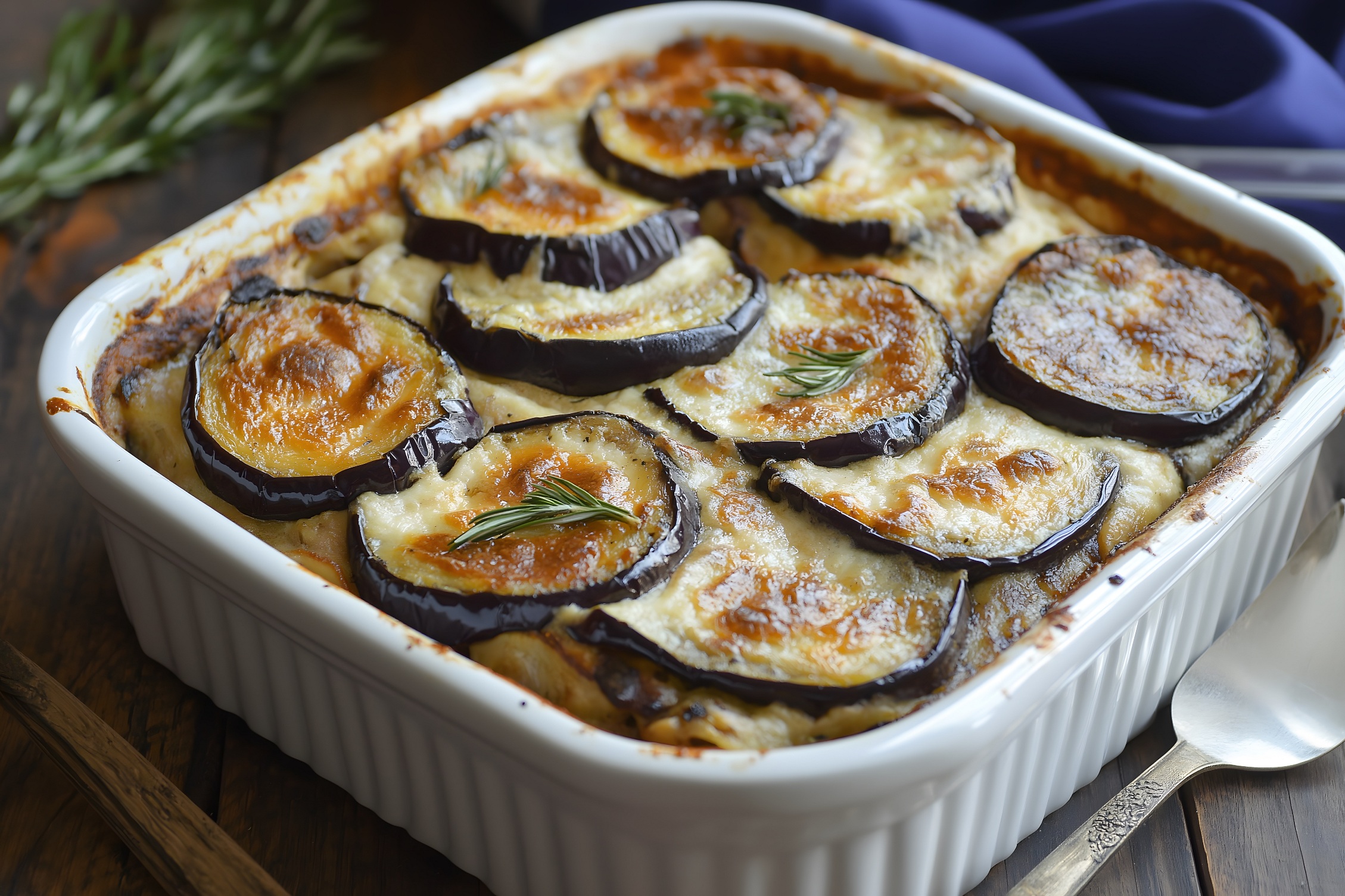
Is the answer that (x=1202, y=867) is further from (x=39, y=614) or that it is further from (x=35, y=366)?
(x=35, y=366)

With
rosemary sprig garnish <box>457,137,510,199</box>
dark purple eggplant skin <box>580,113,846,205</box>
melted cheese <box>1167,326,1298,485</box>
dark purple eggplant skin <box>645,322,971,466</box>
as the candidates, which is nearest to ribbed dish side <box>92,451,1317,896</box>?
melted cheese <box>1167,326,1298,485</box>

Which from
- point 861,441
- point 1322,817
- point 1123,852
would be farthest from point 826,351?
point 1322,817

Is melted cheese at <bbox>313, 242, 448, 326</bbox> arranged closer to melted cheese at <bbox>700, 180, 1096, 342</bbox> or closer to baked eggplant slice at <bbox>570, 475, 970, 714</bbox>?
melted cheese at <bbox>700, 180, 1096, 342</bbox>

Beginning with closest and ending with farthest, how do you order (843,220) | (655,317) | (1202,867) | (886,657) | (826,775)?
(826,775)
(886,657)
(1202,867)
(655,317)
(843,220)

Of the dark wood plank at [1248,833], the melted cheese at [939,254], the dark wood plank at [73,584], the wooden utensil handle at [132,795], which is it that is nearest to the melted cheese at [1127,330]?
the melted cheese at [939,254]

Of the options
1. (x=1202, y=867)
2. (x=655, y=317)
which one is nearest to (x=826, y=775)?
(x=1202, y=867)

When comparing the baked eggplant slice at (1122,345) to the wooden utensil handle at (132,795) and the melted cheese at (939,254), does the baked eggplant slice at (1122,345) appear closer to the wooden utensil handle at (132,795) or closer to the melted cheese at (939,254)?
the melted cheese at (939,254)
